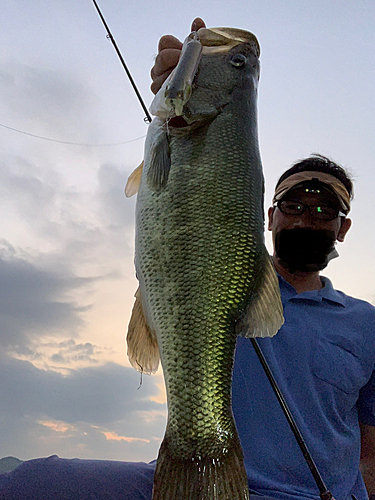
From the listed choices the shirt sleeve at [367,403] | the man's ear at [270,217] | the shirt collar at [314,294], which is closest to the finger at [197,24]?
the man's ear at [270,217]

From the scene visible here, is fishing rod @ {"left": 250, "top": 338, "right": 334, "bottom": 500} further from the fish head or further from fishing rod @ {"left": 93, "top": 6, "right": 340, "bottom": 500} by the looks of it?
the fish head

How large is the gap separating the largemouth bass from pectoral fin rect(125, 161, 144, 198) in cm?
16

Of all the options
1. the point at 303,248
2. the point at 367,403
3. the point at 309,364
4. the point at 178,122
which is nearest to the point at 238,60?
the point at 178,122

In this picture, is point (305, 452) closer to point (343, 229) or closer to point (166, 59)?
point (343, 229)

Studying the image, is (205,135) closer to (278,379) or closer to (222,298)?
(222,298)

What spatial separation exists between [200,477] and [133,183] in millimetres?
1233

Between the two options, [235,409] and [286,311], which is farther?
[286,311]

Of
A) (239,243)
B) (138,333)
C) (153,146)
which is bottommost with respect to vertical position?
(138,333)

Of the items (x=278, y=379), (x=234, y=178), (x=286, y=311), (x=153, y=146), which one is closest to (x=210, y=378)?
(x=234, y=178)

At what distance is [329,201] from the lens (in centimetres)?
335

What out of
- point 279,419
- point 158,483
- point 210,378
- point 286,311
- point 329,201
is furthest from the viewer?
point 329,201

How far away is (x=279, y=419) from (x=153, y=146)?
5.39 ft

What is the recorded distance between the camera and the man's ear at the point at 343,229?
3562 mm

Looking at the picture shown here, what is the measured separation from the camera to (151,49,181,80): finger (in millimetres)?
2166
